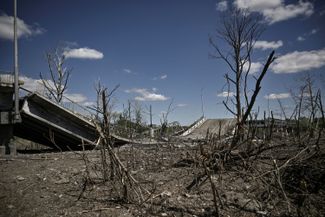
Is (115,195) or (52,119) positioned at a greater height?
(52,119)

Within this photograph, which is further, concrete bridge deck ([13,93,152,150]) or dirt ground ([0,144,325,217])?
concrete bridge deck ([13,93,152,150])

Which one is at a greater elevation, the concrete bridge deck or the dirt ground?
the concrete bridge deck

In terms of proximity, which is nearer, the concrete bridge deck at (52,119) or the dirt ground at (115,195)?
the dirt ground at (115,195)

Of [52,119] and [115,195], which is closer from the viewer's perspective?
[115,195]

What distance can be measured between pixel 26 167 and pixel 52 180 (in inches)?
75.6

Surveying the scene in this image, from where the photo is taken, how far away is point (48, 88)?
22484mm

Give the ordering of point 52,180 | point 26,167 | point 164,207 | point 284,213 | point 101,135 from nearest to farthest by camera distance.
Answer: point 284,213 < point 164,207 < point 101,135 < point 52,180 < point 26,167

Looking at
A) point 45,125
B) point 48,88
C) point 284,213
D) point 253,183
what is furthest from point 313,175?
point 48,88

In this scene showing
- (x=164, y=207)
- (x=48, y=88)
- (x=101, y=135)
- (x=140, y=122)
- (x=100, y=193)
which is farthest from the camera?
(x=48, y=88)

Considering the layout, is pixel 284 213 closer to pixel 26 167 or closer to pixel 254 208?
pixel 254 208

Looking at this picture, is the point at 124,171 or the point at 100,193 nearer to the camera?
the point at 124,171

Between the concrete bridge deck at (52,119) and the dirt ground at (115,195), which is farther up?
the concrete bridge deck at (52,119)

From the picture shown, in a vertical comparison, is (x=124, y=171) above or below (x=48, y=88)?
below

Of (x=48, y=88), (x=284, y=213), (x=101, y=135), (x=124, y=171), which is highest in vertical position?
(x=48, y=88)
